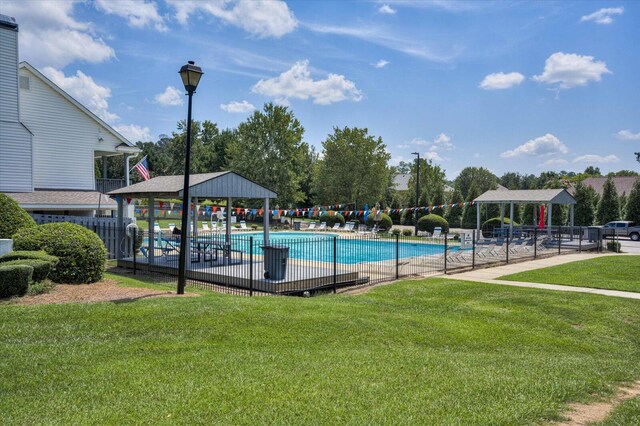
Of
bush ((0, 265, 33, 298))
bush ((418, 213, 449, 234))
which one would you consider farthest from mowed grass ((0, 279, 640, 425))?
bush ((418, 213, 449, 234))

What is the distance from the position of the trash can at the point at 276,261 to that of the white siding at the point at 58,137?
15.5 m

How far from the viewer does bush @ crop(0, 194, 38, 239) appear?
12.8 meters

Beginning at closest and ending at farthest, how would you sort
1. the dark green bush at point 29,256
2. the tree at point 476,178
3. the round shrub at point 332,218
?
the dark green bush at point 29,256 → the round shrub at point 332,218 → the tree at point 476,178

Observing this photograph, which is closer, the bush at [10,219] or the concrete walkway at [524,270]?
the concrete walkway at [524,270]

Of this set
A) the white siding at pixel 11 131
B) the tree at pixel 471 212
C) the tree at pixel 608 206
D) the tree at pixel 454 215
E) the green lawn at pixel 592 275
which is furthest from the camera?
the tree at pixel 454 215

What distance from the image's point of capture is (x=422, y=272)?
15820 millimetres

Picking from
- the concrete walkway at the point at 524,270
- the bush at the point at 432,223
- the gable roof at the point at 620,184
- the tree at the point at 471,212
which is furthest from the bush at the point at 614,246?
the gable roof at the point at 620,184

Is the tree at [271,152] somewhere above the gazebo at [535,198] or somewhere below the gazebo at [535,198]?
above

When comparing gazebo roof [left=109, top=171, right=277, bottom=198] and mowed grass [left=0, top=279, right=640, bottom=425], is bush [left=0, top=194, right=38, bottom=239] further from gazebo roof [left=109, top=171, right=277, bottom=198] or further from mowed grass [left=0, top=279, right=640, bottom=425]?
mowed grass [left=0, top=279, right=640, bottom=425]

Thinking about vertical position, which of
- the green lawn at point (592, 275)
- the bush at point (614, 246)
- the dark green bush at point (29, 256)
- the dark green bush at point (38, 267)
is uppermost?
the dark green bush at point (29, 256)

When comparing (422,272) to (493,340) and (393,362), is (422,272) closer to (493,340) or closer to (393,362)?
(493,340)

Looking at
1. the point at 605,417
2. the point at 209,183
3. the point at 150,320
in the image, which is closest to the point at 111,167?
the point at 209,183

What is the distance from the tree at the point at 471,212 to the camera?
152ft

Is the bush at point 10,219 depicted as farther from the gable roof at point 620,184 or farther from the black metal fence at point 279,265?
the gable roof at point 620,184
